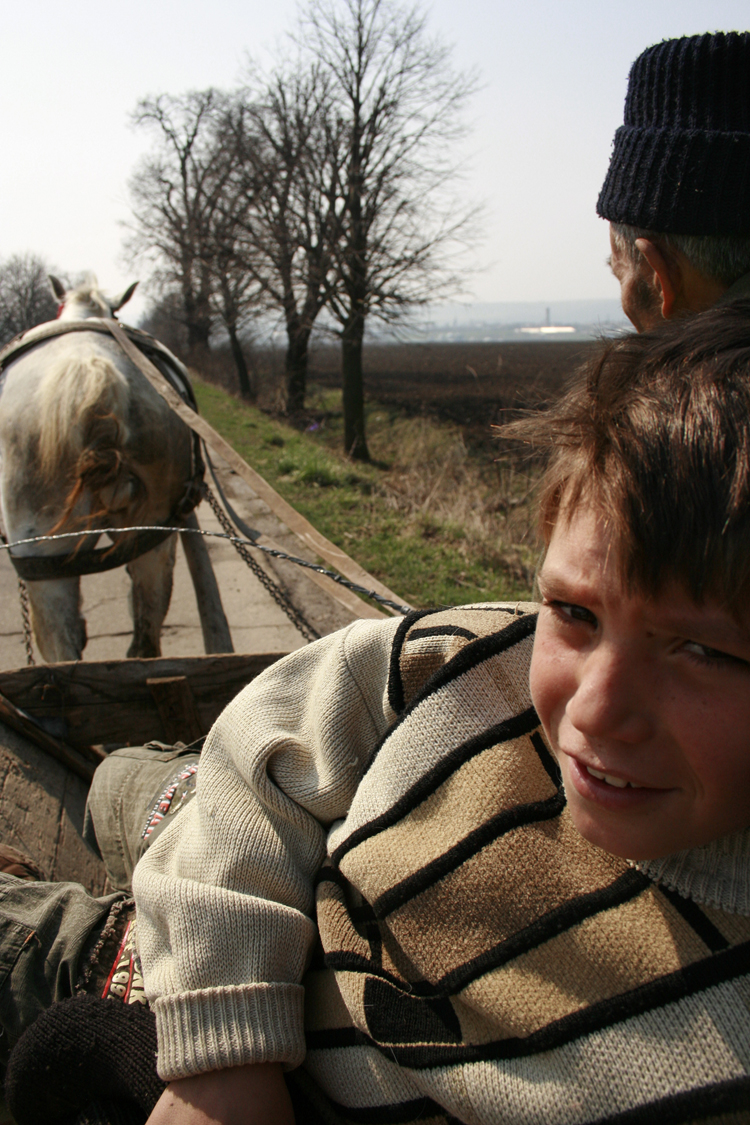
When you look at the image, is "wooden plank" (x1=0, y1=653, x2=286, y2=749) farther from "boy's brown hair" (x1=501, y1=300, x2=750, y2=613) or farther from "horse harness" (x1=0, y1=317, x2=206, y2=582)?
"boy's brown hair" (x1=501, y1=300, x2=750, y2=613)

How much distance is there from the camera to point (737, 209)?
1.20m

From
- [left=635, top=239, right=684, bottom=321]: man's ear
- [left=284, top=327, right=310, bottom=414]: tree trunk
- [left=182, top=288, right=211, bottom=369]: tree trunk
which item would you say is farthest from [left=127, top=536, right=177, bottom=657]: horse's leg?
[left=182, top=288, right=211, bottom=369]: tree trunk

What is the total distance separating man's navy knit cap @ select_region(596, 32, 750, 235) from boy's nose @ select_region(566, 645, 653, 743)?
93 cm

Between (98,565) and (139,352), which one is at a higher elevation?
(139,352)

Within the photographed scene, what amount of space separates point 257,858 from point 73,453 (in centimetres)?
236

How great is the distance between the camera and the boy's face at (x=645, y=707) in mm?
632

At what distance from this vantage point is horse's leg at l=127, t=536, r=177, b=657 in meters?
3.73

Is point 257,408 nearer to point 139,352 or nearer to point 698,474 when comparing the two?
point 139,352

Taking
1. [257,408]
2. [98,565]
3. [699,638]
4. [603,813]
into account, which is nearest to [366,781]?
[603,813]

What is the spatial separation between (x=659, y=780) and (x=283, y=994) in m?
0.63

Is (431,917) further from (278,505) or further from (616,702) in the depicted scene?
(278,505)

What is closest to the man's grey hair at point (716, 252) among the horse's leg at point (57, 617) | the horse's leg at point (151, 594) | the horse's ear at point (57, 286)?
the horse's leg at point (57, 617)

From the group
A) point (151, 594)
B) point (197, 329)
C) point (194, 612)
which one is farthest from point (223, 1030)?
point (197, 329)

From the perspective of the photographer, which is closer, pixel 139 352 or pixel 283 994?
pixel 283 994
